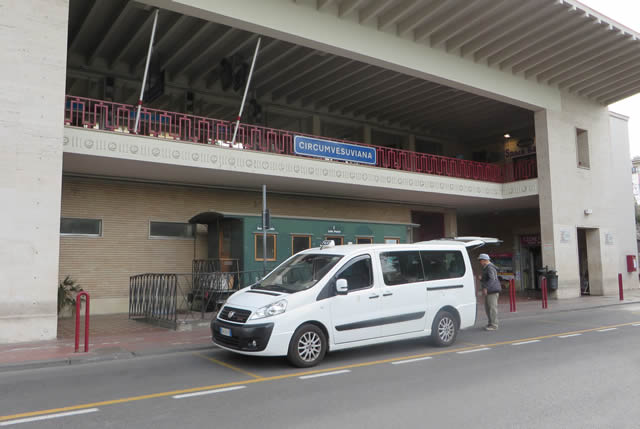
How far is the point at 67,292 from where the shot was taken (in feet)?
44.7

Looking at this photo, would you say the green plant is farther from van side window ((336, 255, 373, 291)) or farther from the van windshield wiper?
van side window ((336, 255, 373, 291))

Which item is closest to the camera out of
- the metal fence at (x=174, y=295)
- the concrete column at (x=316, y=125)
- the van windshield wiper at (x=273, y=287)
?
the van windshield wiper at (x=273, y=287)

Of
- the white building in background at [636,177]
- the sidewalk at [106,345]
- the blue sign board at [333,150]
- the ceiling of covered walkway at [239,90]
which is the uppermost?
the white building in background at [636,177]

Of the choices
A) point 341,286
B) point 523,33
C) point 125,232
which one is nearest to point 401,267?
point 341,286

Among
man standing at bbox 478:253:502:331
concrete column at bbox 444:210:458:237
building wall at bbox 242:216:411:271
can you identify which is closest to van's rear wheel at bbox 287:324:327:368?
man standing at bbox 478:253:502:331

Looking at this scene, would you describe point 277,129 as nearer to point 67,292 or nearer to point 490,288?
point 67,292

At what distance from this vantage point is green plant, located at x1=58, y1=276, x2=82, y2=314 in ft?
43.5

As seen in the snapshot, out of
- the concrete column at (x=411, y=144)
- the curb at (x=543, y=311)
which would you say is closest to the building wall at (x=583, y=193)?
the curb at (x=543, y=311)

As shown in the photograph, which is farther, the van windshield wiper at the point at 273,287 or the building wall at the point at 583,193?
the building wall at the point at 583,193

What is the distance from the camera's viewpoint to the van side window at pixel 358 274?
8.08m

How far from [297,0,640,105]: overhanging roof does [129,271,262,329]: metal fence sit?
27.5ft

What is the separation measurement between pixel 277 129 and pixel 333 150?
6.73ft

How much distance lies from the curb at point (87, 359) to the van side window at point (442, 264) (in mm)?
4459

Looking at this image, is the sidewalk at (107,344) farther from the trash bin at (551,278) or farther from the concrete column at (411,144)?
the concrete column at (411,144)
